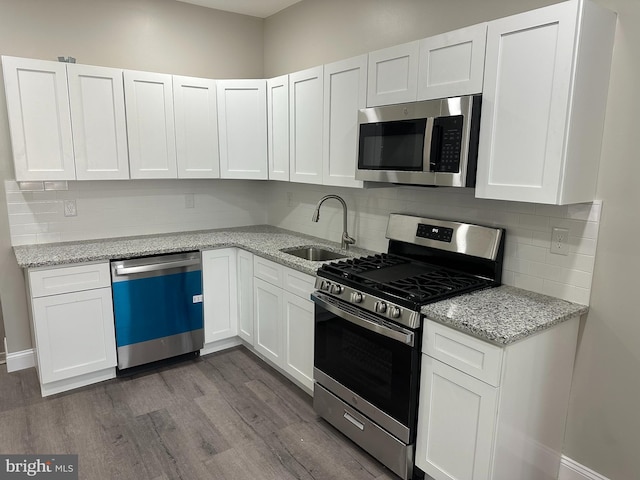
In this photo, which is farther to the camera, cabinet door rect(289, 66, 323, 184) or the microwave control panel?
cabinet door rect(289, 66, 323, 184)

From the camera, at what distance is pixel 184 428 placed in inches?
102

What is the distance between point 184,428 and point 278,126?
223 centimetres

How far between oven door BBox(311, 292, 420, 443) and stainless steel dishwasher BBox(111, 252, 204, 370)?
3.96 feet

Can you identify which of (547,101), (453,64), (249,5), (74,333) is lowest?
(74,333)

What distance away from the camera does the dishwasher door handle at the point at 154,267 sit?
2.99 metres

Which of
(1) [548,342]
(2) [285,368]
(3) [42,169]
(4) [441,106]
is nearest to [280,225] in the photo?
(2) [285,368]

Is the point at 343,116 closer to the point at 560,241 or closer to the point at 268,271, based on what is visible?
the point at 268,271

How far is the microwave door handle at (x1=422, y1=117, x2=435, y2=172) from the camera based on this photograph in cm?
213

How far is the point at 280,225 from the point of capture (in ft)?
13.6

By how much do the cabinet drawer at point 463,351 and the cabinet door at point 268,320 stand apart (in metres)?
1.30

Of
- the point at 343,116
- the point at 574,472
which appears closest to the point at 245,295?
the point at 343,116

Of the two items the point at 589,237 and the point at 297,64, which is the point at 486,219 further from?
the point at 297,64

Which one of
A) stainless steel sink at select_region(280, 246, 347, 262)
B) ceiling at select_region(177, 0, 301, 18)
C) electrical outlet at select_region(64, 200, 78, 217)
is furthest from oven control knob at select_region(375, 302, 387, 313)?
ceiling at select_region(177, 0, 301, 18)

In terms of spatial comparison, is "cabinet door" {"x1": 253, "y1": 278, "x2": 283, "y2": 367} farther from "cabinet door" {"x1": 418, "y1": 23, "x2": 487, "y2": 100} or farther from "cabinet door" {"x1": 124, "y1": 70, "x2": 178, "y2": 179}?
"cabinet door" {"x1": 418, "y1": 23, "x2": 487, "y2": 100}
